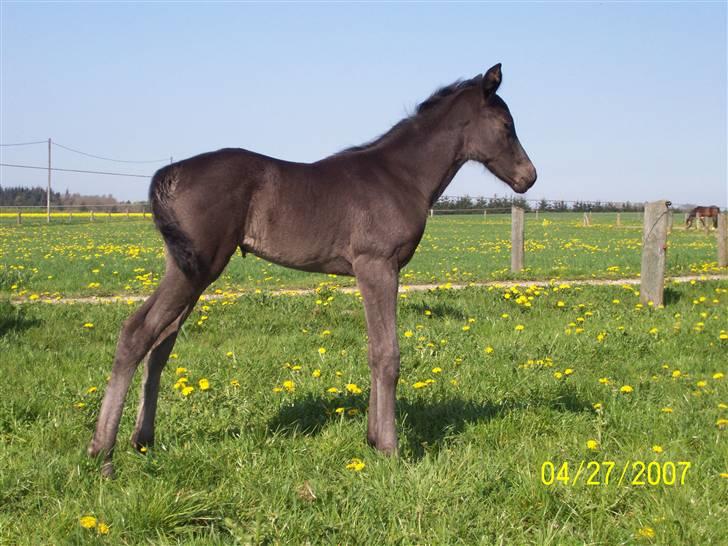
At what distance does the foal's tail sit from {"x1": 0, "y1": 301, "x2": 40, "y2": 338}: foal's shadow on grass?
173 inches

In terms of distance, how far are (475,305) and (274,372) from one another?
4320 mm

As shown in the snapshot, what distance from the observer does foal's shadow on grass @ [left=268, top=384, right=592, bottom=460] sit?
4.66m

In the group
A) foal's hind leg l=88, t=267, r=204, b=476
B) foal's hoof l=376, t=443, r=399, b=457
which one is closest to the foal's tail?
foal's hind leg l=88, t=267, r=204, b=476

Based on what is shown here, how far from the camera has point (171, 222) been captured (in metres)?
3.97

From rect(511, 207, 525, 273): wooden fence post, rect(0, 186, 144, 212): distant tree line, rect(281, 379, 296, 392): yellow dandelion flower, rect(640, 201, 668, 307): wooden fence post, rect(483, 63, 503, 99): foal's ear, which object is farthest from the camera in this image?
rect(0, 186, 144, 212): distant tree line

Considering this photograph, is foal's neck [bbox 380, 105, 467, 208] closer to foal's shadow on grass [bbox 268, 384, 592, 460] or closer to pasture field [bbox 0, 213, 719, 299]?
foal's shadow on grass [bbox 268, 384, 592, 460]

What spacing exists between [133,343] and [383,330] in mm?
1509

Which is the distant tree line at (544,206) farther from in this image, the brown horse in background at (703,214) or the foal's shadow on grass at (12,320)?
the foal's shadow on grass at (12,320)

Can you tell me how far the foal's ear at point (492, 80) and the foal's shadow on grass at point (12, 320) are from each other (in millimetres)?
5855

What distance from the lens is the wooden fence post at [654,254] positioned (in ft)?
34.0

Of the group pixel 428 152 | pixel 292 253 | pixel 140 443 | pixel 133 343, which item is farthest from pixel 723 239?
pixel 133 343

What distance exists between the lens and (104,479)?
148 inches

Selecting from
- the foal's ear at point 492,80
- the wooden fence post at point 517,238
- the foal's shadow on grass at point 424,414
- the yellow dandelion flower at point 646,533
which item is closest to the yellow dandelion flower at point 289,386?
the foal's shadow on grass at point 424,414

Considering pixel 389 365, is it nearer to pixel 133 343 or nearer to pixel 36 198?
pixel 133 343
